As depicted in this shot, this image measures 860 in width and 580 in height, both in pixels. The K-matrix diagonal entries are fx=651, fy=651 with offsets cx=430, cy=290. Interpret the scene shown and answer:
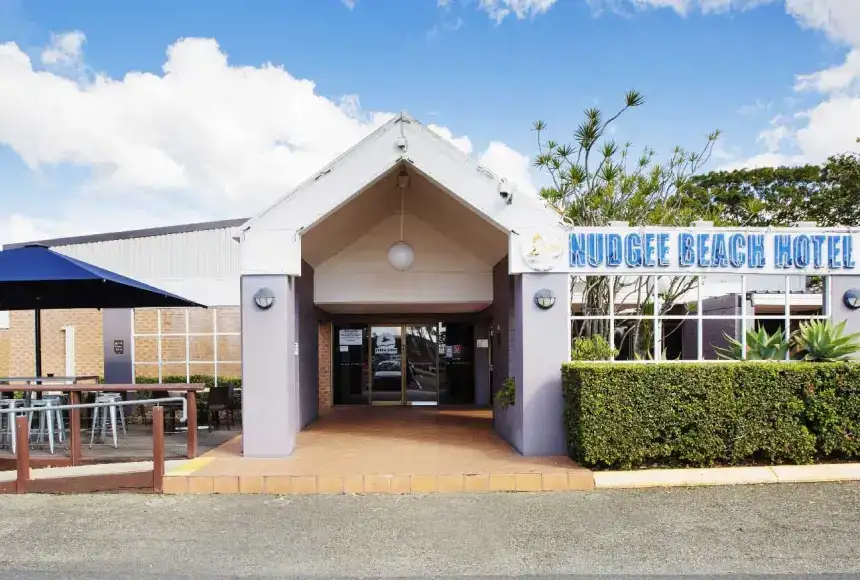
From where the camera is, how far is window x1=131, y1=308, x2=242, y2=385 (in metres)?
14.1

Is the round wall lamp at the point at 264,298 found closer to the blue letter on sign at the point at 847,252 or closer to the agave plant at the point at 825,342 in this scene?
the agave plant at the point at 825,342

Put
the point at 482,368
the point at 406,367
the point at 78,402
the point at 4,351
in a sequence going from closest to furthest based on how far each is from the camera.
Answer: the point at 78,402
the point at 482,368
the point at 406,367
the point at 4,351

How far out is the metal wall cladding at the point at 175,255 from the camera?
14.2m

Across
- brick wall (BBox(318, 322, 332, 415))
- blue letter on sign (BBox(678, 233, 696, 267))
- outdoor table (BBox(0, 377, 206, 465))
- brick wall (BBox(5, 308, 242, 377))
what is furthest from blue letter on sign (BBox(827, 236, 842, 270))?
brick wall (BBox(5, 308, 242, 377))

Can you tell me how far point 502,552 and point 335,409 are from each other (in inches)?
360

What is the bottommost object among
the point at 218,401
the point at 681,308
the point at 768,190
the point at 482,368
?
the point at 218,401

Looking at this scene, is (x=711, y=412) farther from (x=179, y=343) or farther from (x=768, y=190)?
(x=768, y=190)

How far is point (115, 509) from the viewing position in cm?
657

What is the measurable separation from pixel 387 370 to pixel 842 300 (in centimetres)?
890

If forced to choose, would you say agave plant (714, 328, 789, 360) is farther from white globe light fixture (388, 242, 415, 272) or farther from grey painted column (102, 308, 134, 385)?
grey painted column (102, 308, 134, 385)

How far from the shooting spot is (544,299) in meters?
8.23

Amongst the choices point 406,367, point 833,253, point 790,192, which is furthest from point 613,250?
point 790,192

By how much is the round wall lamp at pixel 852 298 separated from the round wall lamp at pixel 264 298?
24.4 feet

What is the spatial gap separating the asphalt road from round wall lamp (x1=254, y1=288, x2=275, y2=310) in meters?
2.36
